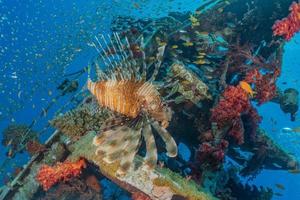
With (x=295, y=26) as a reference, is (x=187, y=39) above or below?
below

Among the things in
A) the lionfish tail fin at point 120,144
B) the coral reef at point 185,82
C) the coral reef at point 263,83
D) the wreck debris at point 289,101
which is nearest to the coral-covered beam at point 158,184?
the lionfish tail fin at point 120,144

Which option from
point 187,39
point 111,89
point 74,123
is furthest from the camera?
point 187,39

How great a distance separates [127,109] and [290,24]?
15.8 feet

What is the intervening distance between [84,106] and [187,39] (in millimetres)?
3132

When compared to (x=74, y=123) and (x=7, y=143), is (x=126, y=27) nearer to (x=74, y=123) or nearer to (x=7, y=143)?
(x=74, y=123)

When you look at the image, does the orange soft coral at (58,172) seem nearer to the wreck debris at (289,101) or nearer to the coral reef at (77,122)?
the coral reef at (77,122)

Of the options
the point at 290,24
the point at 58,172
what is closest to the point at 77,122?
the point at 58,172

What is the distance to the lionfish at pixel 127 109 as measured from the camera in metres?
3.31

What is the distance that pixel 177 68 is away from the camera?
20.1 feet

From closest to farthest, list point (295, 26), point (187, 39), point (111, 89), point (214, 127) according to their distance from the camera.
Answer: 1. point (111, 89)
2. point (214, 127)
3. point (295, 26)
4. point (187, 39)

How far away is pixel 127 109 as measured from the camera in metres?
3.80

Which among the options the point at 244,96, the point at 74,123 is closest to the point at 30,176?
the point at 74,123

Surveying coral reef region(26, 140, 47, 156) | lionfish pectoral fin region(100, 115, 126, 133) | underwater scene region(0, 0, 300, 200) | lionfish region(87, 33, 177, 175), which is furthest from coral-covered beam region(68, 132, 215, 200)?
coral reef region(26, 140, 47, 156)

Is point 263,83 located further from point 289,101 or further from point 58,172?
point 58,172
